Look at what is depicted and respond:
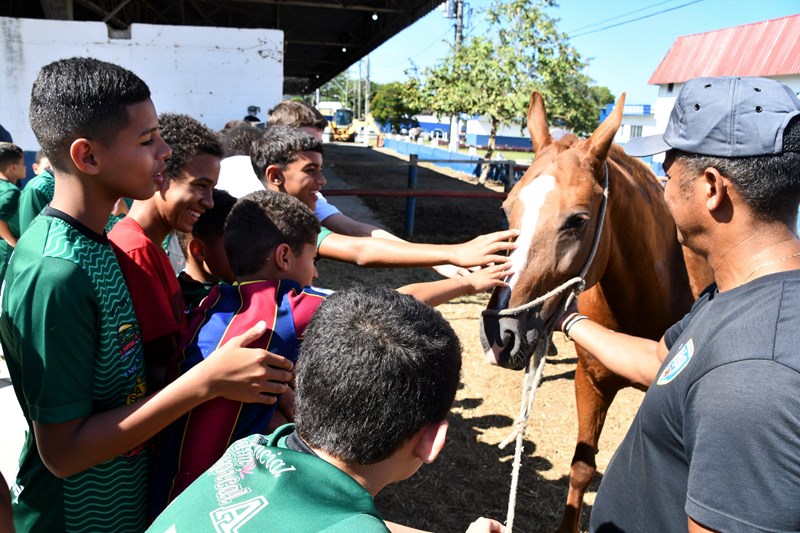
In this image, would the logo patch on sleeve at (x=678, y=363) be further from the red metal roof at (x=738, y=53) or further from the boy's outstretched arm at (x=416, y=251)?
the red metal roof at (x=738, y=53)

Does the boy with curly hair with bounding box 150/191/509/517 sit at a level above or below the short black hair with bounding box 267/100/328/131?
below

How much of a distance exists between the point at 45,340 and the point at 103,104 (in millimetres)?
572

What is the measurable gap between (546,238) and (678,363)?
1.08 m

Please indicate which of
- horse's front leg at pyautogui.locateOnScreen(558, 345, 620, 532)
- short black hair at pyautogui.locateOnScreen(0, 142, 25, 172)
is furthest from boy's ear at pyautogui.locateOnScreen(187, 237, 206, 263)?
short black hair at pyautogui.locateOnScreen(0, 142, 25, 172)

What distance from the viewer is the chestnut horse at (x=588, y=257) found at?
2.26m

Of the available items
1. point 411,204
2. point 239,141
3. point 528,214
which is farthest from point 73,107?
point 411,204

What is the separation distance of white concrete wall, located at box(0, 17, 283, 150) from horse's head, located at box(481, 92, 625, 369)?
730 cm

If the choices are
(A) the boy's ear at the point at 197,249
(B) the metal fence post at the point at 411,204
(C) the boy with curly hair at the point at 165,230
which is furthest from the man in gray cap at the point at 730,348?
(B) the metal fence post at the point at 411,204

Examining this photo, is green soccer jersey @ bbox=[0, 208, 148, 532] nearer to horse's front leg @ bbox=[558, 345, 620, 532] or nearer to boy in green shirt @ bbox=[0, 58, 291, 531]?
boy in green shirt @ bbox=[0, 58, 291, 531]

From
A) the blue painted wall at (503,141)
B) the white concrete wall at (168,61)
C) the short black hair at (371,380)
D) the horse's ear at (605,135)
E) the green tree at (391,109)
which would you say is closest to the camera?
the short black hair at (371,380)

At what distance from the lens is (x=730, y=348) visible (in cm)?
106

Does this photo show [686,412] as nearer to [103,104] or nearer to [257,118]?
[103,104]

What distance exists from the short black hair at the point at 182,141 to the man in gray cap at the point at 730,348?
149 cm

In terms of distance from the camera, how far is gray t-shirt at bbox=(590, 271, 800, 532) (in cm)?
95
